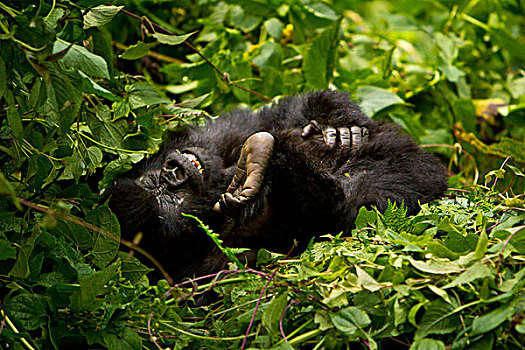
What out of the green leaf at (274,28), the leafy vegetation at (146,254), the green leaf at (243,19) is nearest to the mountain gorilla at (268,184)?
the leafy vegetation at (146,254)

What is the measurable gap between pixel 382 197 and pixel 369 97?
0.90 meters

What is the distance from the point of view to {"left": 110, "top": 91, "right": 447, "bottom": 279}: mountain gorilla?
1.73 m

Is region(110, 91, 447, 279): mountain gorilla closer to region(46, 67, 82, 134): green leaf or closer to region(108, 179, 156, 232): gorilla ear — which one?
region(108, 179, 156, 232): gorilla ear

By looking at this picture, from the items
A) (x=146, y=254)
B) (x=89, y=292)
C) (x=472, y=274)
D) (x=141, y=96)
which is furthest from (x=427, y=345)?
(x=141, y=96)

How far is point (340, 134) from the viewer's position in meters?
1.99

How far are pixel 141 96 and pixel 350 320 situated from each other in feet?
3.28

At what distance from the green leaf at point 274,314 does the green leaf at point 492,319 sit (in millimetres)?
399

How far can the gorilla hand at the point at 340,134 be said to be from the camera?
196 centimetres

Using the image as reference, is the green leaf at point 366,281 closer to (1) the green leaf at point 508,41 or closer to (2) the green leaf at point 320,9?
(2) the green leaf at point 320,9

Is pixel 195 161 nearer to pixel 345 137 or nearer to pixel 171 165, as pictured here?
pixel 171 165

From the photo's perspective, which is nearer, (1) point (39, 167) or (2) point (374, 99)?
(1) point (39, 167)

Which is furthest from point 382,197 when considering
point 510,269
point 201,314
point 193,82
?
point 193,82

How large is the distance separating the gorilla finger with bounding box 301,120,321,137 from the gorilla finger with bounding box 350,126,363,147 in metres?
0.12

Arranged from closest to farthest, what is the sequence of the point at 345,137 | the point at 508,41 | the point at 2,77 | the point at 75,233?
1. the point at 2,77
2. the point at 75,233
3. the point at 345,137
4. the point at 508,41
